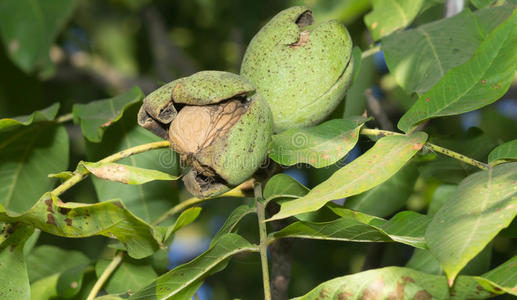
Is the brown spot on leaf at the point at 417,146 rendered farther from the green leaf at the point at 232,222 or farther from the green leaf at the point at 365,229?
the green leaf at the point at 232,222

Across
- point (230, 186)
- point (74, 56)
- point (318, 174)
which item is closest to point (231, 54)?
point (74, 56)

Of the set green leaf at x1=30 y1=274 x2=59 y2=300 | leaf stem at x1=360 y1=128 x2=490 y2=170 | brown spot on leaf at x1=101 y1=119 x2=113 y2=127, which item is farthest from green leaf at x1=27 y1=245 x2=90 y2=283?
leaf stem at x1=360 y1=128 x2=490 y2=170

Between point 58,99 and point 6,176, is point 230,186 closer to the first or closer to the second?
point 6,176

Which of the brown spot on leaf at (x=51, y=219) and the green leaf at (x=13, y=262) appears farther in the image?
the green leaf at (x=13, y=262)

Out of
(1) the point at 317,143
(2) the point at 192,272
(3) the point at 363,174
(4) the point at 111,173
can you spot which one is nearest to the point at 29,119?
(4) the point at 111,173

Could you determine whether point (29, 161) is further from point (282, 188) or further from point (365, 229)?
point (365, 229)

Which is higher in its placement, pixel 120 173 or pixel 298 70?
pixel 298 70

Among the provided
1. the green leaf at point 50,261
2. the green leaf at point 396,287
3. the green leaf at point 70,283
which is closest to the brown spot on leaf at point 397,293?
the green leaf at point 396,287
